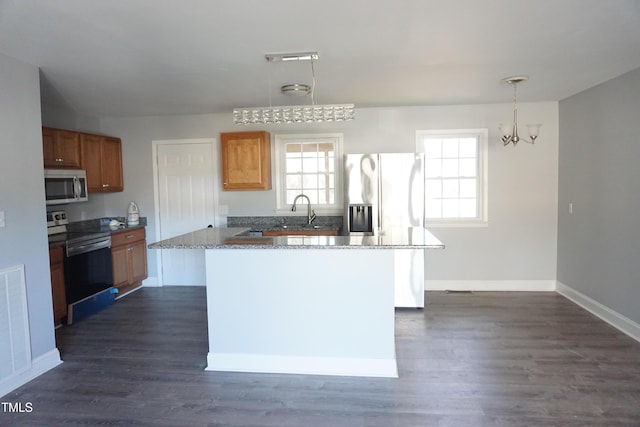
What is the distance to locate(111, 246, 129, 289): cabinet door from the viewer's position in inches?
195

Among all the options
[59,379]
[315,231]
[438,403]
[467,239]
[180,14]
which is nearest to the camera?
[180,14]

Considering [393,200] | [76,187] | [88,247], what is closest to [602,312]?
[393,200]

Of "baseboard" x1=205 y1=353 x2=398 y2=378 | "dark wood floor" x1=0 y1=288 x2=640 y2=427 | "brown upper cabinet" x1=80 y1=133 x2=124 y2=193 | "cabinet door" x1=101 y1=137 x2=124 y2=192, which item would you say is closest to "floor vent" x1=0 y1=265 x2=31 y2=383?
"dark wood floor" x1=0 y1=288 x2=640 y2=427

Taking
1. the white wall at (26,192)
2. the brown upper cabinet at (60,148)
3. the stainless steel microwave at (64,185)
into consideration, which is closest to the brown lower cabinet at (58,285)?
the stainless steel microwave at (64,185)

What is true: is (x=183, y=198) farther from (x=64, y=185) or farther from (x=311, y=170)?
(x=311, y=170)

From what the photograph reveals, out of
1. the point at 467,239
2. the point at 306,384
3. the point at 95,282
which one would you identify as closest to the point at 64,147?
the point at 95,282

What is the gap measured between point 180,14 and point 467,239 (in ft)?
13.7

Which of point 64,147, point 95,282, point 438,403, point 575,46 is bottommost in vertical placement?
point 438,403

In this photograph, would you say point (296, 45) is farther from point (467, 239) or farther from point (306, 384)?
point (467, 239)

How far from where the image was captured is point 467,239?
5207mm

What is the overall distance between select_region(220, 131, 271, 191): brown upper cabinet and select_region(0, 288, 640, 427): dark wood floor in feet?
6.04

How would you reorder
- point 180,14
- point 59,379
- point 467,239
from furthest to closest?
point 467,239
point 59,379
point 180,14

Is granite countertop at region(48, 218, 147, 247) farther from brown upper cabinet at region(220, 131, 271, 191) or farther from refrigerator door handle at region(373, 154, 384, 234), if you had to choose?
refrigerator door handle at region(373, 154, 384, 234)

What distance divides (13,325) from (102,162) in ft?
9.00
